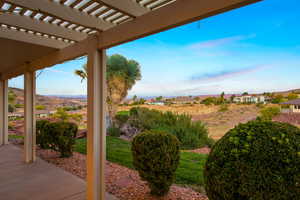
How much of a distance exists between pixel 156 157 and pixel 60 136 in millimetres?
2781

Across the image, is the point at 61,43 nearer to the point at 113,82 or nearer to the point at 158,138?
the point at 158,138

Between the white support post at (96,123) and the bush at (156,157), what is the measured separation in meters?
0.45

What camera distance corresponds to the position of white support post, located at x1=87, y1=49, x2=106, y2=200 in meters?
2.10

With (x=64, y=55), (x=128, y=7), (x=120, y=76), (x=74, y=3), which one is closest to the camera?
(x=128, y=7)

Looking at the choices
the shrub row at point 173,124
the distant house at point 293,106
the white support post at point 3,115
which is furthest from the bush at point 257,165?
the white support post at point 3,115

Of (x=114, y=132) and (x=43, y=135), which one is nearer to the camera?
(x=43, y=135)

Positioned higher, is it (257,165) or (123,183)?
(257,165)

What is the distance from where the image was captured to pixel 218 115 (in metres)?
4.99

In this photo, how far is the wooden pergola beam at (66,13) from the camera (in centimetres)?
156

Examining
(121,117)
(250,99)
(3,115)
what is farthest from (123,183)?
(3,115)

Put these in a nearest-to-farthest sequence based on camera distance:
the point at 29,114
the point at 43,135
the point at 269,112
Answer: the point at 269,112 → the point at 29,114 → the point at 43,135

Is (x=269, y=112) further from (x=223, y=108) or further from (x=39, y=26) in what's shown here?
(x=39, y=26)

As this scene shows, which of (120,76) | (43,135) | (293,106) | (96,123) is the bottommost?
(43,135)

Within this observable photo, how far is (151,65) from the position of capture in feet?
22.5
